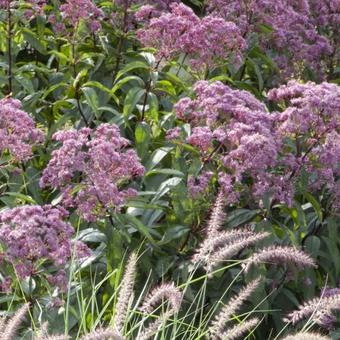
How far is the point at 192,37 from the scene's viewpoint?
6320 millimetres

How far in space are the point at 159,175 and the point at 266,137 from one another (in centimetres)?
88

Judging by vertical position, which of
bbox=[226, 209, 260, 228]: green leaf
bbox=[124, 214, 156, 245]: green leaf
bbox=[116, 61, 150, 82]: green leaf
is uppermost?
bbox=[116, 61, 150, 82]: green leaf

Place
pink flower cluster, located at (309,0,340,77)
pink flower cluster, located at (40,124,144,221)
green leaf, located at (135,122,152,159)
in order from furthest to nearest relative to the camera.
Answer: pink flower cluster, located at (309,0,340,77)
green leaf, located at (135,122,152,159)
pink flower cluster, located at (40,124,144,221)

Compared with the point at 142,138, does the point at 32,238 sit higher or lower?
higher

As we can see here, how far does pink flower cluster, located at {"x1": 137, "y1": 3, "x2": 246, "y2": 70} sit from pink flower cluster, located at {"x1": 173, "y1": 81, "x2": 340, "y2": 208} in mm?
461

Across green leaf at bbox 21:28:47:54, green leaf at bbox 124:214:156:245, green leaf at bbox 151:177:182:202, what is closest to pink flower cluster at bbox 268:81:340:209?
green leaf at bbox 151:177:182:202

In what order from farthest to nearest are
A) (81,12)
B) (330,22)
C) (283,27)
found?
1. (330,22)
2. (283,27)
3. (81,12)

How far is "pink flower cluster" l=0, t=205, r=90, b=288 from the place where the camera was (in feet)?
15.2

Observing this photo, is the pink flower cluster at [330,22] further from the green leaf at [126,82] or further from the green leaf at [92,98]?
the green leaf at [92,98]

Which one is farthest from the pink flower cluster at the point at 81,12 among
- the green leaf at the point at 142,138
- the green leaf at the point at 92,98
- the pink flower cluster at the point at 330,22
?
the pink flower cluster at the point at 330,22

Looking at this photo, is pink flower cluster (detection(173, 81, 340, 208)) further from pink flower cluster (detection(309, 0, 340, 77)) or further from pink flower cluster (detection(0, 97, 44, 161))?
pink flower cluster (detection(309, 0, 340, 77))

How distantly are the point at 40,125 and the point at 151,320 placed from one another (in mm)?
1387

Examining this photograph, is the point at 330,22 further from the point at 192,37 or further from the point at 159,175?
the point at 159,175

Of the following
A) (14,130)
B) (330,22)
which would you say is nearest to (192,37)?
(14,130)
